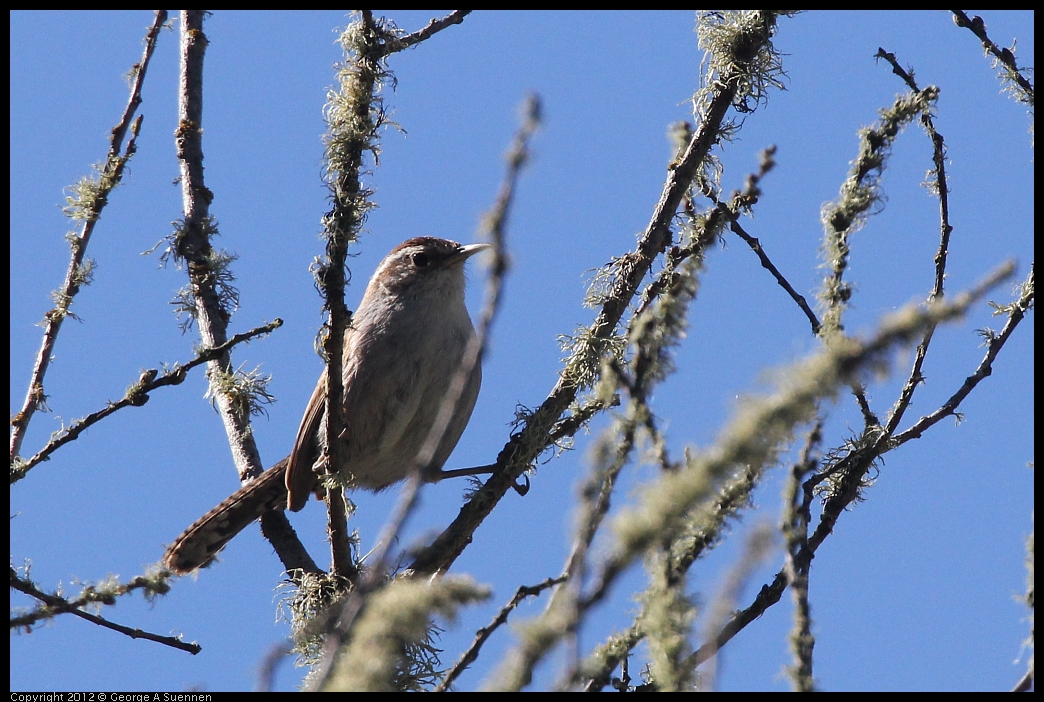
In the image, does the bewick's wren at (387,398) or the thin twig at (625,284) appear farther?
the bewick's wren at (387,398)

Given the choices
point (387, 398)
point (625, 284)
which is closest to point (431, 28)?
point (625, 284)

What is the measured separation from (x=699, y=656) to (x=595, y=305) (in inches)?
91.6

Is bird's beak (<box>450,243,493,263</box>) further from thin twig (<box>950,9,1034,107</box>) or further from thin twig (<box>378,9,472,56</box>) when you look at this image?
thin twig (<box>950,9,1034,107</box>)

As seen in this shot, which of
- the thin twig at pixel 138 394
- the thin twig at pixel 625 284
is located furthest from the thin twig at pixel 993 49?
the thin twig at pixel 138 394

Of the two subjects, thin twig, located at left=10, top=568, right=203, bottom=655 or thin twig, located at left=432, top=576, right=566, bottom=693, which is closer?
thin twig, located at left=432, top=576, right=566, bottom=693

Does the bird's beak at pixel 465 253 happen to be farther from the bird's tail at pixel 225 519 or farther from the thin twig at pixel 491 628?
the thin twig at pixel 491 628

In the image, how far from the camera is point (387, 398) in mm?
5809

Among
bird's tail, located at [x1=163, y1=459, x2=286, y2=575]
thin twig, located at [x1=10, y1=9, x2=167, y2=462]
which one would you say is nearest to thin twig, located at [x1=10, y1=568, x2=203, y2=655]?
thin twig, located at [x1=10, y1=9, x2=167, y2=462]

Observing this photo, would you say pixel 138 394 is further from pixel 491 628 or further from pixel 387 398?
pixel 387 398

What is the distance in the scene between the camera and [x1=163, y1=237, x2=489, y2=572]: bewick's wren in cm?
567

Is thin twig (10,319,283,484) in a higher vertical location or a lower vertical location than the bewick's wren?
lower

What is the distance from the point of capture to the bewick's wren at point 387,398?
18.6 ft

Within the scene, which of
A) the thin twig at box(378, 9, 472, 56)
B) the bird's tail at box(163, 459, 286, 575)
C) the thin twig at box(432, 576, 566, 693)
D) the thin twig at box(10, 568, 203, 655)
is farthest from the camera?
the bird's tail at box(163, 459, 286, 575)
